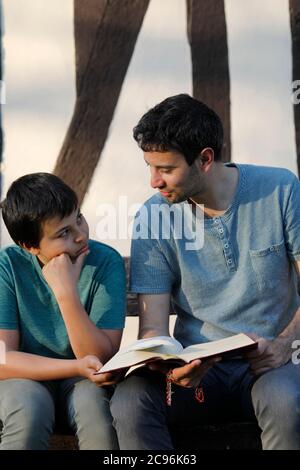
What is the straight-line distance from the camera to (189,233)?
416cm

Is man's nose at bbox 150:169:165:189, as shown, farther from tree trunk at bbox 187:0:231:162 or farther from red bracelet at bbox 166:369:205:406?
tree trunk at bbox 187:0:231:162

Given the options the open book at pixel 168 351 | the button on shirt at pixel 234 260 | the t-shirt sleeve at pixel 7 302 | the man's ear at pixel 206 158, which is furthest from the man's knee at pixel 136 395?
the man's ear at pixel 206 158

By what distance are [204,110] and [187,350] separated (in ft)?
2.86

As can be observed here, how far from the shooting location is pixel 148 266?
13.7ft

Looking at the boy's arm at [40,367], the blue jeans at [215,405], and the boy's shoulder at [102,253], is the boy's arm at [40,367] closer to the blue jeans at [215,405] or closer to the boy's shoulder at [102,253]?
the blue jeans at [215,405]

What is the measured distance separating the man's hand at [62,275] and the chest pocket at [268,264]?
62cm

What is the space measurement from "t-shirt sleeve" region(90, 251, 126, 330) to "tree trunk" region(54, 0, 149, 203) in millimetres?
913

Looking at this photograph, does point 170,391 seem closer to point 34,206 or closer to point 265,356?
point 265,356

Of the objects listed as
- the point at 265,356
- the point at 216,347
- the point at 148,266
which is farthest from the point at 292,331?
the point at 148,266

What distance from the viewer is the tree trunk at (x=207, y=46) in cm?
500

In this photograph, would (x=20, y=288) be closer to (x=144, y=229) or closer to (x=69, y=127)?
(x=144, y=229)

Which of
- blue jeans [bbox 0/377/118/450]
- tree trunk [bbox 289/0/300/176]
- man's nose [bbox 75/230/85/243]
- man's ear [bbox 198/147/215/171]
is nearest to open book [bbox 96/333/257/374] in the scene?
blue jeans [bbox 0/377/118/450]

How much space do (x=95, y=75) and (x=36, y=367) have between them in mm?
1543

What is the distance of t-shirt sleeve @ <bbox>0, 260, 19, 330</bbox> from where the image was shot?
13.4ft
